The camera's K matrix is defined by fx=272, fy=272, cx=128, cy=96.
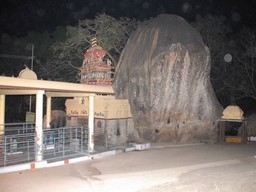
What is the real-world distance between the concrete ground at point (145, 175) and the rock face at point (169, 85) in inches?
175

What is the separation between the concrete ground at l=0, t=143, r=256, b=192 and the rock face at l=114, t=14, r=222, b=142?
4.43 meters

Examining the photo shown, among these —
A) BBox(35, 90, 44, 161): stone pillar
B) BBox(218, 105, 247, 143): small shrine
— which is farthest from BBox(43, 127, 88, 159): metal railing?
BBox(218, 105, 247, 143): small shrine

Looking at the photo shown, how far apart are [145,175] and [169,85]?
873 cm

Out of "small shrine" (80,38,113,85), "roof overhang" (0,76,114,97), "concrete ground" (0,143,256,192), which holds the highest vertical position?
"small shrine" (80,38,113,85)

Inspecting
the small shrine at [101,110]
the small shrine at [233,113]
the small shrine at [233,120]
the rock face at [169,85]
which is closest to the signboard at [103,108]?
the small shrine at [101,110]

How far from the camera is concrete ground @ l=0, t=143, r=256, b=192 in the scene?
806 centimetres

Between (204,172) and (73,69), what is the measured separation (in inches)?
668

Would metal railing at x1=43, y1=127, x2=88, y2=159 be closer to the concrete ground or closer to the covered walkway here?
the covered walkway

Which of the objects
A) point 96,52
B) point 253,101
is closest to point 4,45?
point 96,52

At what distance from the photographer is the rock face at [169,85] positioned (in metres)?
17.1

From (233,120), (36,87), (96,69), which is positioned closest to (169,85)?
(96,69)

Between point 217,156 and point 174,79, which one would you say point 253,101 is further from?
point 217,156

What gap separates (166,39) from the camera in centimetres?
1753

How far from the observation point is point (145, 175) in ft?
31.1
